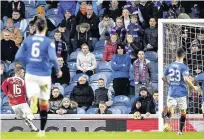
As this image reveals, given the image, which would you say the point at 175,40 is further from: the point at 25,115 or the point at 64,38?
the point at 25,115

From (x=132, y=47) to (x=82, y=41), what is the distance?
4.21ft

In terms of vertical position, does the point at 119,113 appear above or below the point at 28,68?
below

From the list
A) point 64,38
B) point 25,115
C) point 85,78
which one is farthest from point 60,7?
point 25,115

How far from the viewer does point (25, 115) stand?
44.7 ft

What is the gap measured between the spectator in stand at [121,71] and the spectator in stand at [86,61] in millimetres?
529

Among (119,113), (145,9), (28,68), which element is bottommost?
(119,113)

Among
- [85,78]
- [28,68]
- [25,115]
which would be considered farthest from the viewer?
[85,78]

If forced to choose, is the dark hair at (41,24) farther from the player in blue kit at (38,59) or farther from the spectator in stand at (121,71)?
the spectator in stand at (121,71)

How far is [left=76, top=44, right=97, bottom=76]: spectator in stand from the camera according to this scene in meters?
17.4

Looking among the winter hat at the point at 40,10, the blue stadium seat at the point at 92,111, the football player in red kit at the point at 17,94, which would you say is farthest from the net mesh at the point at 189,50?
the winter hat at the point at 40,10

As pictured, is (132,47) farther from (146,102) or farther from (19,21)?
(19,21)

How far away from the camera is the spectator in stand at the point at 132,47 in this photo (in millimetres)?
17700

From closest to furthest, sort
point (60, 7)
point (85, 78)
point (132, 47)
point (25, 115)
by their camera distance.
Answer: point (25, 115) < point (85, 78) < point (132, 47) < point (60, 7)

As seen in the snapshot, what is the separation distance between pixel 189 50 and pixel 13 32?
442 centimetres
